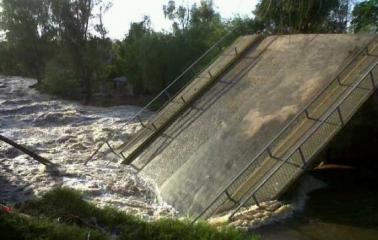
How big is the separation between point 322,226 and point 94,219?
3937 mm

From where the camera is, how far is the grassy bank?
21.6 ft

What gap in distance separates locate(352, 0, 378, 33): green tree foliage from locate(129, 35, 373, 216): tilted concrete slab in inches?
653

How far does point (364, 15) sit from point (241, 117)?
809 inches

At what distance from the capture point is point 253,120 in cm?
1181

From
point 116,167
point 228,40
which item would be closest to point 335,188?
point 116,167

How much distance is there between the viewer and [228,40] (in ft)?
83.2

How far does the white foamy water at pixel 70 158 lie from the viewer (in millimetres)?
10594

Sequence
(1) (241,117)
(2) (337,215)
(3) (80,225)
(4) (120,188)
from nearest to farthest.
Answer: (3) (80,225)
(2) (337,215)
(4) (120,188)
(1) (241,117)

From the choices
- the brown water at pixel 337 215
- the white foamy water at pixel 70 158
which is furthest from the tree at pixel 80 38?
the brown water at pixel 337 215

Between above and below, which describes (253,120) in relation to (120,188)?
above

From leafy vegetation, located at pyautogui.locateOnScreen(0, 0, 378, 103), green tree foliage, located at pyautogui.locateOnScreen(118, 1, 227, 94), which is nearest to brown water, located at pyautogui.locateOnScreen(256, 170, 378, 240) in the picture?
leafy vegetation, located at pyautogui.locateOnScreen(0, 0, 378, 103)

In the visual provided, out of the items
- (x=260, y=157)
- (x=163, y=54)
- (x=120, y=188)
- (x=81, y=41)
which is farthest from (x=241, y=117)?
(x=81, y=41)

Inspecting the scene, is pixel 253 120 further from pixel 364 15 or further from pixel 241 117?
pixel 364 15

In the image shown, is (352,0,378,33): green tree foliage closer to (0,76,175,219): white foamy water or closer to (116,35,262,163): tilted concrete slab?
(0,76,175,219): white foamy water
